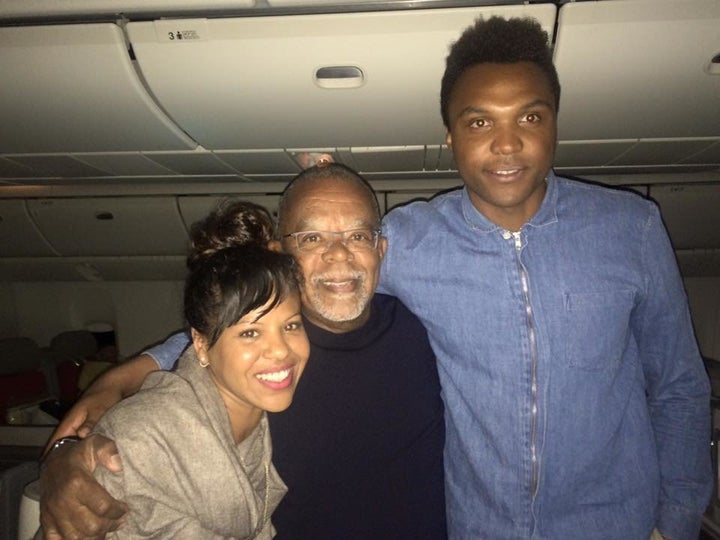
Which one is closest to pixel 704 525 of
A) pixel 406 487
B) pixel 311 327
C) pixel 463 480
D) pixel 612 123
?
pixel 463 480

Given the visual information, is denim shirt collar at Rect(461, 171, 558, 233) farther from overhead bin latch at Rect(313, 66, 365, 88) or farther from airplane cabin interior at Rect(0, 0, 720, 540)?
overhead bin latch at Rect(313, 66, 365, 88)

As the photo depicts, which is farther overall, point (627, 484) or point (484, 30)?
point (627, 484)

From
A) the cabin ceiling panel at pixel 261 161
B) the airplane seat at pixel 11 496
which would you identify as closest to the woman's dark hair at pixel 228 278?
the cabin ceiling panel at pixel 261 161

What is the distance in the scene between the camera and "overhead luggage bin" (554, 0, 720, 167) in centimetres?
154

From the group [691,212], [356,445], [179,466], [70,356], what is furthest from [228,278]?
[70,356]

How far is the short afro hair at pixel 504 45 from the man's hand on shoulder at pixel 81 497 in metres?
1.69

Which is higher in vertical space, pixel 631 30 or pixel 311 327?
pixel 631 30

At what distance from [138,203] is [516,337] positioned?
13.8 ft

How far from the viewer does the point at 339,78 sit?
75.7 inches

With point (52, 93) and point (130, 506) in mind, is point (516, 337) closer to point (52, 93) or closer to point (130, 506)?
point (130, 506)

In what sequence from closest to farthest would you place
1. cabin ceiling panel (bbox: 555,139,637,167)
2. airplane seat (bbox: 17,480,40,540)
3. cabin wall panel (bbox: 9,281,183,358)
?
1. airplane seat (bbox: 17,480,40,540)
2. cabin ceiling panel (bbox: 555,139,637,167)
3. cabin wall panel (bbox: 9,281,183,358)

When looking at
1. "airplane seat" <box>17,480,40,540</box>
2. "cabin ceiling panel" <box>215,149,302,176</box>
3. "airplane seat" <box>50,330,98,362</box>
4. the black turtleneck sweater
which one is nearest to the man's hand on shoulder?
"airplane seat" <box>17,480,40,540</box>

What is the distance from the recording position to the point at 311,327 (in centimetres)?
194

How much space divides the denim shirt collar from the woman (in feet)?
2.35
